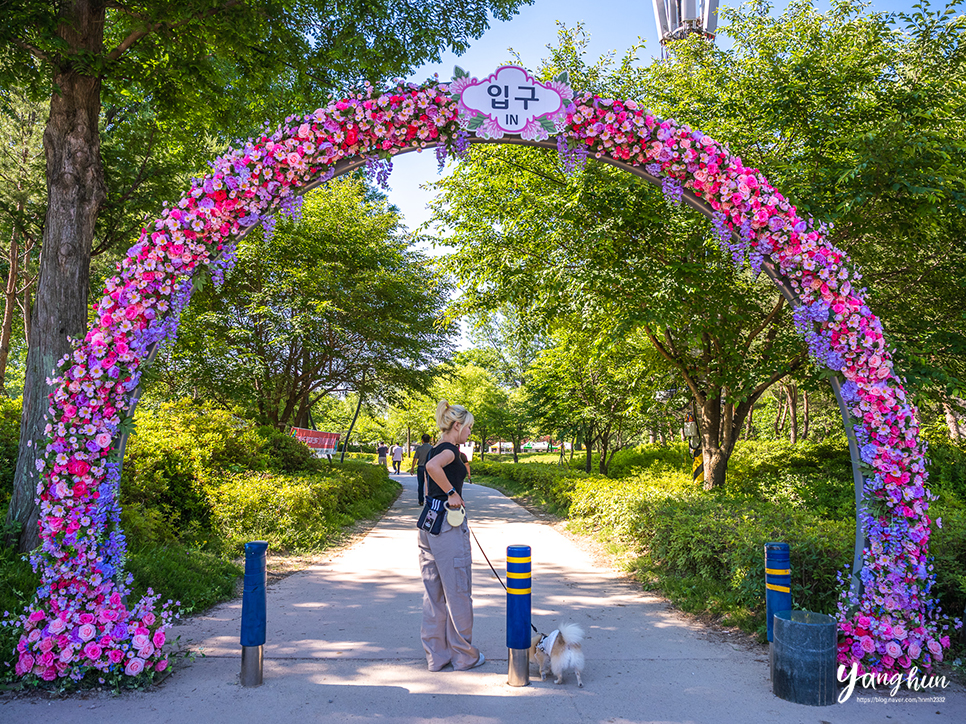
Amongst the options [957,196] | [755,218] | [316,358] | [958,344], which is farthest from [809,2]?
[316,358]

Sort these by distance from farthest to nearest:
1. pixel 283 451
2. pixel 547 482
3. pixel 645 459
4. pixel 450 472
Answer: pixel 645 459
pixel 547 482
pixel 283 451
pixel 450 472

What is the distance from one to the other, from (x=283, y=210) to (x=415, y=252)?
517 inches

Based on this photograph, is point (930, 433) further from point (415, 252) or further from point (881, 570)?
point (415, 252)

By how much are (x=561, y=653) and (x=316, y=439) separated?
413 inches

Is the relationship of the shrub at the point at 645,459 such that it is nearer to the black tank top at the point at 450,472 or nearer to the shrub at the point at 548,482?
the shrub at the point at 548,482

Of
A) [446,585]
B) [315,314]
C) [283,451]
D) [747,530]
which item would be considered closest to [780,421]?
[315,314]

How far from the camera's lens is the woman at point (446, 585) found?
14.5 ft

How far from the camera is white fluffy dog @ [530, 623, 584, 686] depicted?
13.6 feet

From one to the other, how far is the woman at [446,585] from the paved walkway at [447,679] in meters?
0.13

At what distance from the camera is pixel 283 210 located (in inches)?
189

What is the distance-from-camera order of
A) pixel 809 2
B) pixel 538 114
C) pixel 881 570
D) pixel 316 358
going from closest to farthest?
pixel 881 570 < pixel 538 114 < pixel 809 2 < pixel 316 358

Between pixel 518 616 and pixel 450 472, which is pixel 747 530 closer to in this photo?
pixel 518 616

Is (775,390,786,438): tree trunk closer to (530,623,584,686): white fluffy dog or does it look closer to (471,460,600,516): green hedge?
(471,460,600,516): green hedge

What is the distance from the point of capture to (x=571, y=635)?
4211mm
